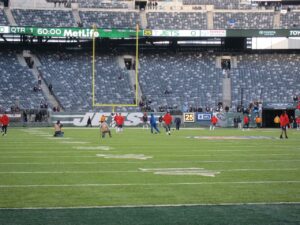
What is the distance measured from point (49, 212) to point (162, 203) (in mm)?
1675

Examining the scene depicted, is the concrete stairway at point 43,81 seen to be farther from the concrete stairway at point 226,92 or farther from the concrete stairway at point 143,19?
the concrete stairway at point 226,92

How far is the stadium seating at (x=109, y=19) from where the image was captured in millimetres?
52281

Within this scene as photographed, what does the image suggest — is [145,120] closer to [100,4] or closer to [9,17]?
[9,17]

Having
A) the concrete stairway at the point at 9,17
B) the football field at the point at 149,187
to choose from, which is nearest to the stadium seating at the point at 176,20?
the concrete stairway at the point at 9,17

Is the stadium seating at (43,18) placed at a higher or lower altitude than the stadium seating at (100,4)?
lower

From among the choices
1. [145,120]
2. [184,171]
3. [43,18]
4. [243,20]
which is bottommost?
[145,120]

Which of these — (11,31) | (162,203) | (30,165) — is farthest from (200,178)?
(11,31)

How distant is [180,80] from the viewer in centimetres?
5075

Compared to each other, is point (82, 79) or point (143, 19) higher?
point (143, 19)

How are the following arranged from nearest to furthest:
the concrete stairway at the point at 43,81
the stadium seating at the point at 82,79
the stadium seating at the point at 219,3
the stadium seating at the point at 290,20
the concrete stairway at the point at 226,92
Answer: the concrete stairway at the point at 43,81, the stadium seating at the point at 82,79, the concrete stairway at the point at 226,92, the stadium seating at the point at 290,20, the stadium seating at the point at 219,3

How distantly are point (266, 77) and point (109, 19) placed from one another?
12.2 meters

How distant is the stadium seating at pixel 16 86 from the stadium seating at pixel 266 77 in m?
13.6

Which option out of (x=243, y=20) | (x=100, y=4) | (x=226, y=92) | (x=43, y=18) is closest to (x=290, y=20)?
(x=243, y=20)

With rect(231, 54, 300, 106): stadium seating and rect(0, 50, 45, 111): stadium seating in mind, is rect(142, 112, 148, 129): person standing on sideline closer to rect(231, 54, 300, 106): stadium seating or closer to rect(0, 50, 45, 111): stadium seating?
rect(0, 50, 45, 111): stadium seating
